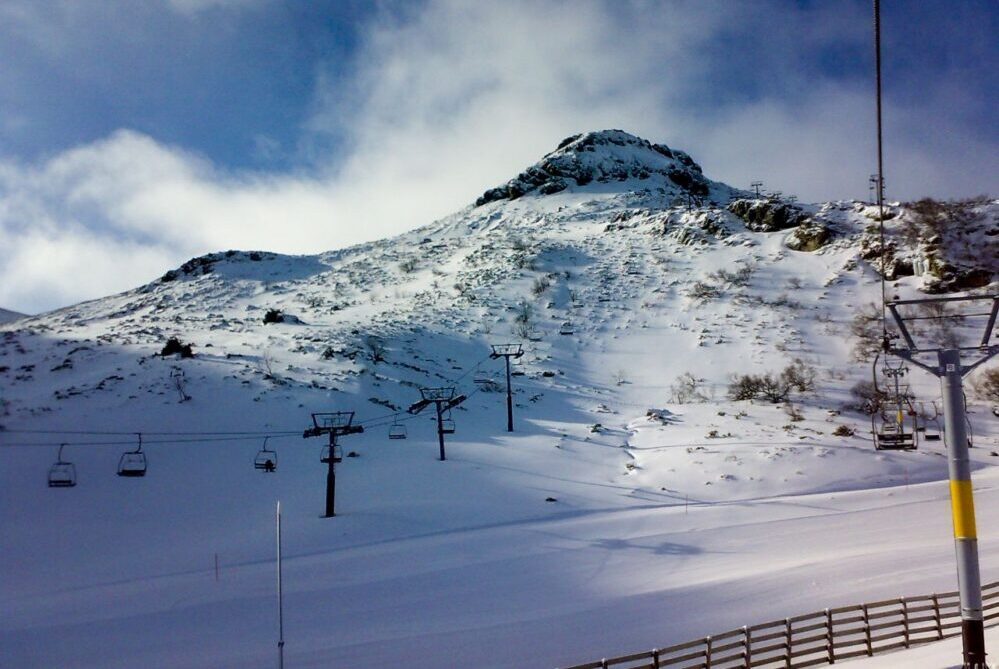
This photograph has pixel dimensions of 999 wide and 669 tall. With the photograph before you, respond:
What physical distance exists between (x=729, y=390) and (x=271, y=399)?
3586 centimetres

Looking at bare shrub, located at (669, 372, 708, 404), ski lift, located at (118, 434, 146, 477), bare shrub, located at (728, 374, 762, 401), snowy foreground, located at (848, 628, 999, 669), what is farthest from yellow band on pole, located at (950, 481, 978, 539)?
bare shrub, located at (669, 372, 708, 404)

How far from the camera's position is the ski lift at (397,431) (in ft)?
129

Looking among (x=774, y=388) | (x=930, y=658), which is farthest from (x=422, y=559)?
(x=774, y=388)

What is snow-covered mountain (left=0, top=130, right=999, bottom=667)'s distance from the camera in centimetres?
2114

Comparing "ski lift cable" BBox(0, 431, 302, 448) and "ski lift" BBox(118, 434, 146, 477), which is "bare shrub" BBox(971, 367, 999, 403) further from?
"ski lift" BBox(118, 434, 146, 477)

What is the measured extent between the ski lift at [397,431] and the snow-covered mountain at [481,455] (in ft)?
2.73

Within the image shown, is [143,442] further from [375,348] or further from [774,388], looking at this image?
[774,388]

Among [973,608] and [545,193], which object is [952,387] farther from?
[545,193]

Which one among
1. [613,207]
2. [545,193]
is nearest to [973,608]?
[613,207]

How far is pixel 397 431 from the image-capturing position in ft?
139

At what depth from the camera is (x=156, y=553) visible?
2580cm

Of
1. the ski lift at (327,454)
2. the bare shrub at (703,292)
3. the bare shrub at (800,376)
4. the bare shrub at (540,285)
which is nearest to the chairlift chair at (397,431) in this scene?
the ski lift at (327,454)

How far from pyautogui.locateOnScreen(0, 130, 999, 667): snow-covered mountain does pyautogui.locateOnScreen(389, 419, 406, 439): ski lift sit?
83 centimetres

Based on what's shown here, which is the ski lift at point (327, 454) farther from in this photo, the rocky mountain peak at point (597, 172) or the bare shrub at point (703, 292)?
the rocky mountain peak at point (597, 172)
